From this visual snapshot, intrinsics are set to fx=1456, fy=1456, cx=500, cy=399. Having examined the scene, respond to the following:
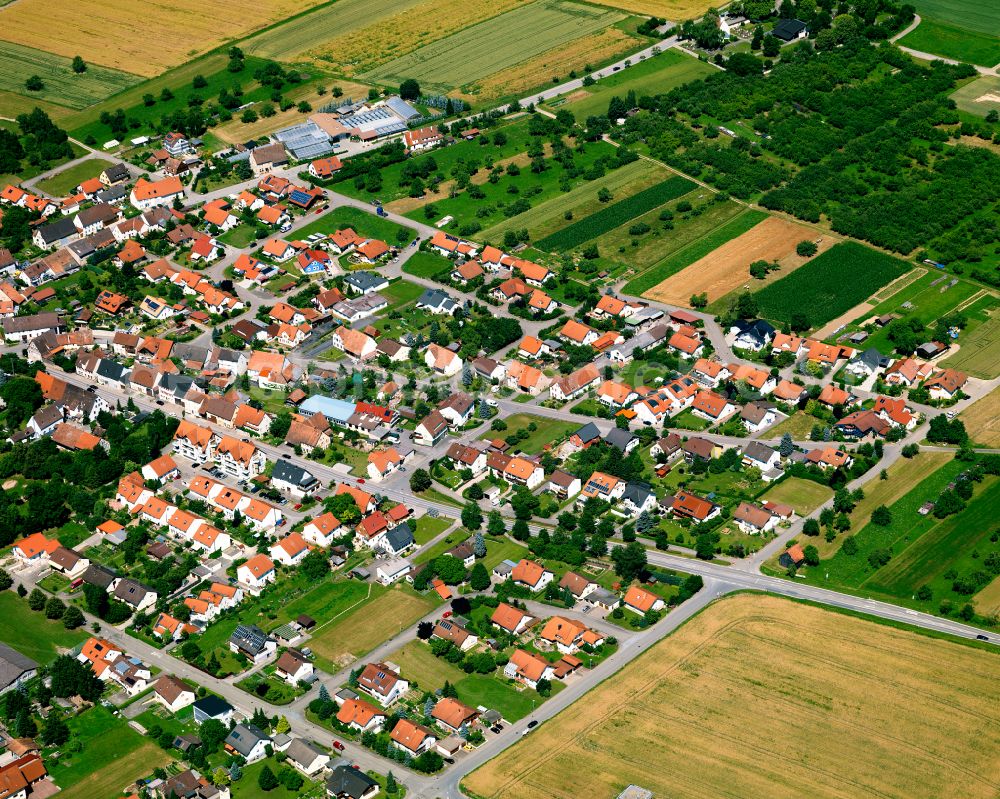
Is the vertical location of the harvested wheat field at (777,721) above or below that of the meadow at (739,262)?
below

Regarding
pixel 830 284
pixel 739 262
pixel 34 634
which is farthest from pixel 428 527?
pixel 830 284

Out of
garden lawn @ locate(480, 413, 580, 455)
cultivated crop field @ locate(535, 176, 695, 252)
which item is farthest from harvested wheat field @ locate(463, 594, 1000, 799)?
cultivated crop field @ locate(535, 176, 695, 252)

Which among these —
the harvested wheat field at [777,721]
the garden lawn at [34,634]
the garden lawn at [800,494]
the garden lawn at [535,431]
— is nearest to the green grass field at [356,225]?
the garden lawn at [535,431]

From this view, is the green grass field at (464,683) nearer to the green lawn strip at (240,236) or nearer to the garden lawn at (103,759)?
the garden lawn at (103,759)

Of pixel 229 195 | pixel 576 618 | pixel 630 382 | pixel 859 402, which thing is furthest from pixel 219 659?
pixel 229 195

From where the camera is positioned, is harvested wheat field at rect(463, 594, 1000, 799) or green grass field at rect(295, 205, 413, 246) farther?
green grass field at rect(295, 205, 413, 246)

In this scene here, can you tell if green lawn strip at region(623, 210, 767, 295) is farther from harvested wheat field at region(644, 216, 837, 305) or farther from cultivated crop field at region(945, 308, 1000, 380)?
cultivated crop field at region(945, 308, 1000, 380)
